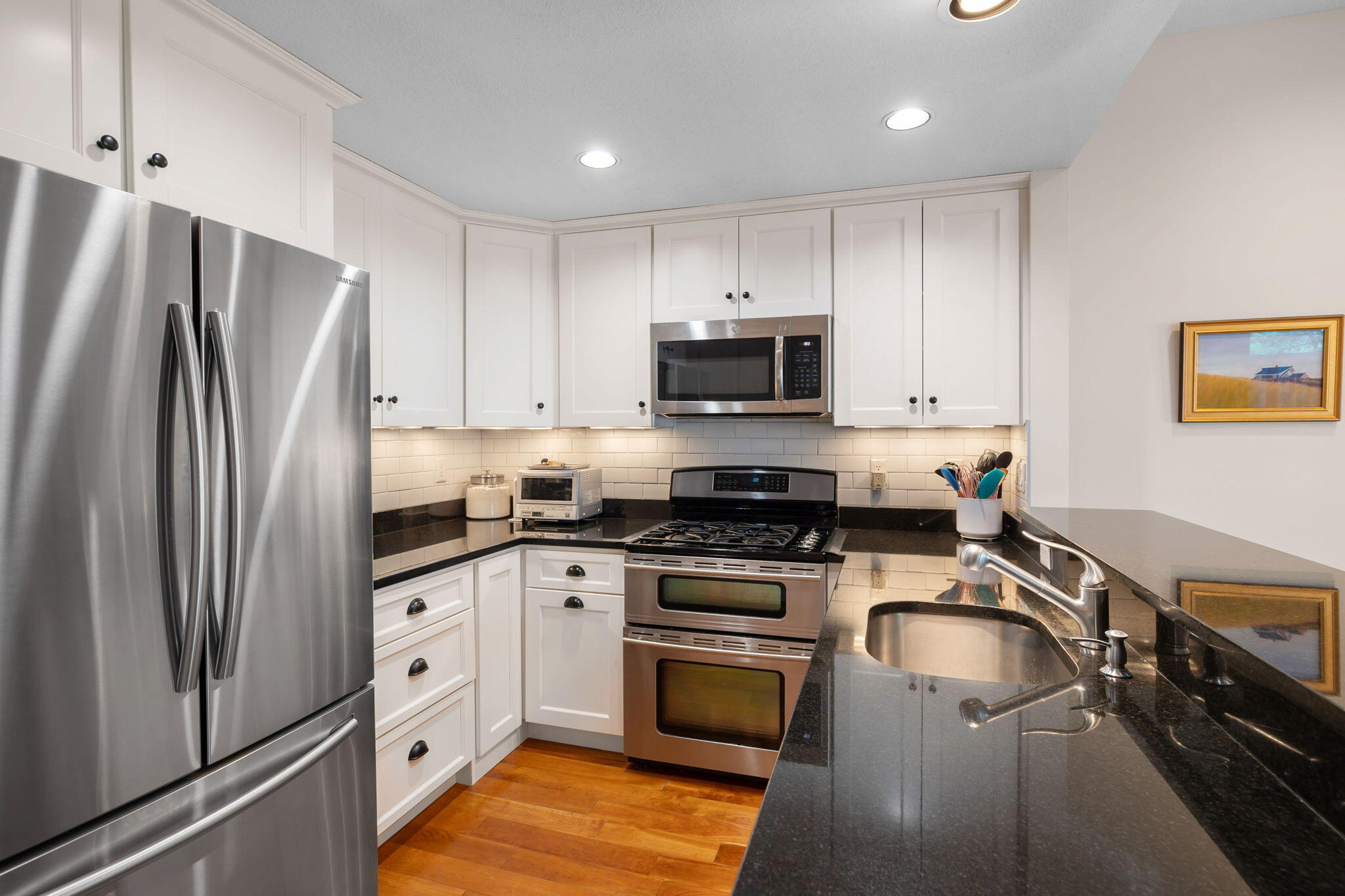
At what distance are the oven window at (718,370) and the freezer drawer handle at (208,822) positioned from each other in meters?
1.82

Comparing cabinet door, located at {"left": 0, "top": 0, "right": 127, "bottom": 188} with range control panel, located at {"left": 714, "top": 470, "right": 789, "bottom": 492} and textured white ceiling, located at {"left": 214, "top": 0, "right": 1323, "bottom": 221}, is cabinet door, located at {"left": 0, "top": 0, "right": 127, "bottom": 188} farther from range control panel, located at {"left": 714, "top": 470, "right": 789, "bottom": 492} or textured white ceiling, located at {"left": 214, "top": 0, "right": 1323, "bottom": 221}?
range control panel, located at {"left": 714, "top": 470, "right": 789, "bottom": 492}

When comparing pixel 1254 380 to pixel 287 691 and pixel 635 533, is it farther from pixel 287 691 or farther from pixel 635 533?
pixel 287 691

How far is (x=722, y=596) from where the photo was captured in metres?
2.51

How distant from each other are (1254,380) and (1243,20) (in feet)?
4.22

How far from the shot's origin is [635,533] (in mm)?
2826

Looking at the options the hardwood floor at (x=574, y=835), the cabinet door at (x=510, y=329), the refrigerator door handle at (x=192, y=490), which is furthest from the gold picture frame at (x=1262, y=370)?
the refrigerator door handle at (x=192, y=490)

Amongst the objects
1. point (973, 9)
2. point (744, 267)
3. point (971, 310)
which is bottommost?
point (971, 310)

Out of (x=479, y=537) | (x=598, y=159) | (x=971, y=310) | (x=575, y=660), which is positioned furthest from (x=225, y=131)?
(x=971, y=310)

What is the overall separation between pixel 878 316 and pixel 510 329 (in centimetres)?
167

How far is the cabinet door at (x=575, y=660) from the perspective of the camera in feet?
8.74

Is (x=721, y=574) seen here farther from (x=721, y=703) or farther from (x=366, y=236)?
(x=366, y=236)

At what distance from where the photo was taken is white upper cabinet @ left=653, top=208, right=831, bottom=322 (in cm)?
279

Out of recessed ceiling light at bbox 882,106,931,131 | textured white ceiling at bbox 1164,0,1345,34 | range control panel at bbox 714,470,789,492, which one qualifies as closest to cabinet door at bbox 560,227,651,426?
range control panel at bbox 714,470,789,492

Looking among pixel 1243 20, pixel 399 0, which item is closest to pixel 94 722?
pixel 399 0
